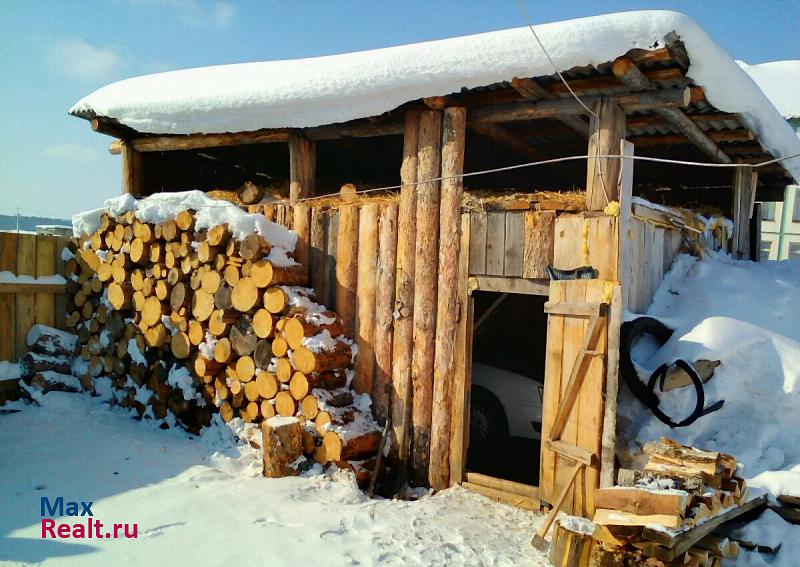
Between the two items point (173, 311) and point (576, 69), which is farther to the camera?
point (173, 311)

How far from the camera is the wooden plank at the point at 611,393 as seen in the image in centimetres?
464

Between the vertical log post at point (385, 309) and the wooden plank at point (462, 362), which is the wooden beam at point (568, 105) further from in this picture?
the vertical log post at point (385, 309)

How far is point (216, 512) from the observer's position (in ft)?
16.0

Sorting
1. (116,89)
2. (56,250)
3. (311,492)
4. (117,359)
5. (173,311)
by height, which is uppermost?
(116,89)

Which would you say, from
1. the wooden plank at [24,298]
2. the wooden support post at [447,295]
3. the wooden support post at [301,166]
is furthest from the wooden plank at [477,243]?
the wooden plank at [24,298]

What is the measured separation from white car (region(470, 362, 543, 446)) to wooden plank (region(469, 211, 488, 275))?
6.45 feet

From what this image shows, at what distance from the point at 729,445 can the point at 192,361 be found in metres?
5.61

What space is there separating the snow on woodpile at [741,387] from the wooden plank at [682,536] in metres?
0.80

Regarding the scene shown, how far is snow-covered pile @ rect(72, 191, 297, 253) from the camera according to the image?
651cm

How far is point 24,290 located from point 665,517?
8360 millimetres

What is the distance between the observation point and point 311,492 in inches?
212

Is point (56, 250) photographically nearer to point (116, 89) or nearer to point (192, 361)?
point (116, 89)

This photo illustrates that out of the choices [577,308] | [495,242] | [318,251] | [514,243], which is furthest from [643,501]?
[318,251]

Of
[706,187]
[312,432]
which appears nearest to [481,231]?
[312,432]
